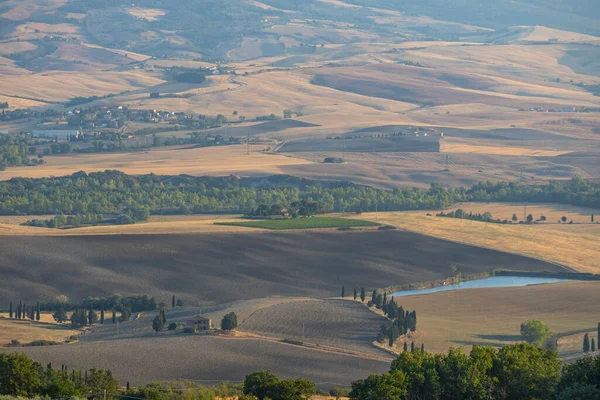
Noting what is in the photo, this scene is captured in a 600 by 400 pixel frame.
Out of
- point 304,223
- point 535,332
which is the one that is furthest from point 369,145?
point 535,332

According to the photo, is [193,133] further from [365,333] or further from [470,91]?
[365,333]

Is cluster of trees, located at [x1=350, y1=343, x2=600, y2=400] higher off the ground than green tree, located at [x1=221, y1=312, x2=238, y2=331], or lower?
higher

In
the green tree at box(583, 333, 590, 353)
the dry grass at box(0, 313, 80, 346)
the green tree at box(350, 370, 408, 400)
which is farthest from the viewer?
the dry grass at box(0, 313, 80, 346)

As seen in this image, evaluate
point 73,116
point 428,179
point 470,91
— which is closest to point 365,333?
point 428,179

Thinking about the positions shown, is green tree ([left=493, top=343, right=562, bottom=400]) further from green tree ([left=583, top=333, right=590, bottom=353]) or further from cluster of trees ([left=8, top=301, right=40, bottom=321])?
cluster of trees ([left=8, top=301, right=40, bottom=321])

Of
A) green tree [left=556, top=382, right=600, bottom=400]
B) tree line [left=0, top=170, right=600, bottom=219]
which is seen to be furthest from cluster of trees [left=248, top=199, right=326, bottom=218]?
green tree [left=556, top=382, right=600, bottom=400]

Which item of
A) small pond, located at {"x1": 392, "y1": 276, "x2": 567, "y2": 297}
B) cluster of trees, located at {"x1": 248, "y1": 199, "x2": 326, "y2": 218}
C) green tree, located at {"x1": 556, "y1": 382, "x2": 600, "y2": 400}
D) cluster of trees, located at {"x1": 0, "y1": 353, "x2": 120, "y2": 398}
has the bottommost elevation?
small pond, located at {"x1": 392, "y1": 276, "x2": 567, "y2": 297}
